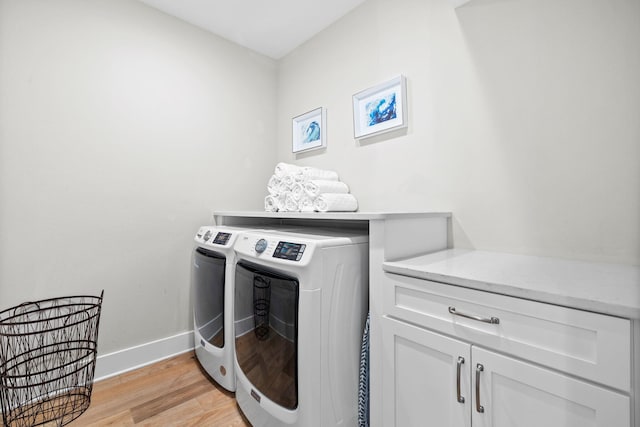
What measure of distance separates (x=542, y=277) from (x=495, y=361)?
31 centimetres

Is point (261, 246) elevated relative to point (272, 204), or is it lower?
lower

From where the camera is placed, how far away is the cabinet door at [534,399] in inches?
27.0

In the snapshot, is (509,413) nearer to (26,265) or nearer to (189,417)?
(189,417)

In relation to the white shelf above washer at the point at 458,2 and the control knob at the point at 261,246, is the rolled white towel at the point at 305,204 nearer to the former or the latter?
the control knob at the point at 261,246

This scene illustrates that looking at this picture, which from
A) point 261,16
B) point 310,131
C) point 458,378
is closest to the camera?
point 458,378

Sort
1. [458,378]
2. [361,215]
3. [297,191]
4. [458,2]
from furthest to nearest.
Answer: [297,191], [458,2], [361,215], [458,378]

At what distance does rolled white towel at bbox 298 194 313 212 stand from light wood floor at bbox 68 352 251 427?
1.12 metres

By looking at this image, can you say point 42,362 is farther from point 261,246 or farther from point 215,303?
point 261,246

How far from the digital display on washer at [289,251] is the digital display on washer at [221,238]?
528mm

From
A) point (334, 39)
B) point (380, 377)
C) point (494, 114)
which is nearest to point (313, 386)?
point (380, 377)

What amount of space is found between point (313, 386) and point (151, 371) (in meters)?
1.33

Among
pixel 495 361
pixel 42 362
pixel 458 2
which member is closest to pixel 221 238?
pixel 42 362

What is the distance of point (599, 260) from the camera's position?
44.8 inches

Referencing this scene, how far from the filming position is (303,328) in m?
1.11
